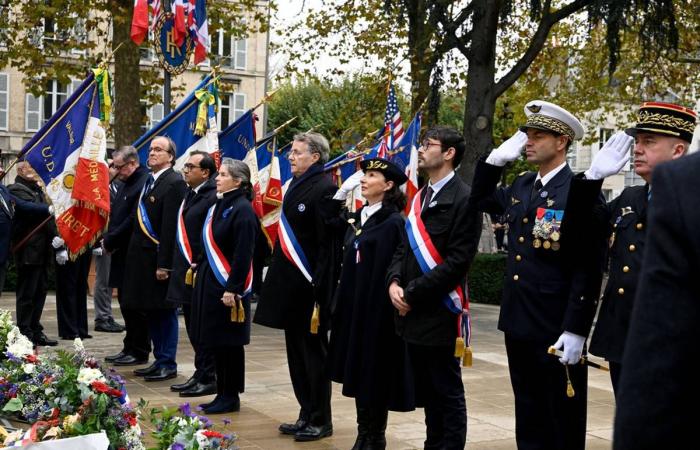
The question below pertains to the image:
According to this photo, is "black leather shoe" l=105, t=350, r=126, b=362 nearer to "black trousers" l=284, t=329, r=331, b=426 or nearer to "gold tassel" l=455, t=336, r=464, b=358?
"black trousers" l=284, t=329, r=331, b=426

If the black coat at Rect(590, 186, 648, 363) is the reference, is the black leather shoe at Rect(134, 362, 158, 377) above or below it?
below

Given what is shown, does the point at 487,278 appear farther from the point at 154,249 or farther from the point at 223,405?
the point at 223,405

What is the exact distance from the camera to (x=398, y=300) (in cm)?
552

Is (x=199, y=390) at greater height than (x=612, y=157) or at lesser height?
lesser

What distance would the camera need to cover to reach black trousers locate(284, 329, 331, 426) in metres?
6.64

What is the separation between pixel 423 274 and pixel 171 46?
28.6ft

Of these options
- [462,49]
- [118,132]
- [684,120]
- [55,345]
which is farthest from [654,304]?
[118,132]

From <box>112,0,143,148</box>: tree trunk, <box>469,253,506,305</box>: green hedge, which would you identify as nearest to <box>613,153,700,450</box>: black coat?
<box>469,253,506,305</box>: green hedge

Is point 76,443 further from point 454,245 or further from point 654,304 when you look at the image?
point 654,304

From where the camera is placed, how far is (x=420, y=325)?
5.48m

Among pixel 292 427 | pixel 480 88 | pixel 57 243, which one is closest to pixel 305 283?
pixel 292 427

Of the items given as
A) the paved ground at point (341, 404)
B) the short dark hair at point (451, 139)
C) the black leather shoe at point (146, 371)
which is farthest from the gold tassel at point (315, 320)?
the black leather shoe at point (146, 371)

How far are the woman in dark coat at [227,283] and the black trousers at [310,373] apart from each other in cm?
66

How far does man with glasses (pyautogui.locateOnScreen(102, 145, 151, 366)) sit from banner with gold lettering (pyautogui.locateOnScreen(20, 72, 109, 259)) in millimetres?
230
